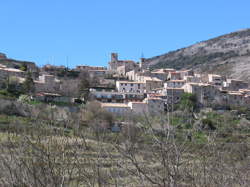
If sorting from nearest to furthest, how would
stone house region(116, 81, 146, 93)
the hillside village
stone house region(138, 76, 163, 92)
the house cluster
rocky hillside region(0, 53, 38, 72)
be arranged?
the hillside village
the house cluster
stone house region(116, 81, 146, 93)
stone house region(138, 76, 163, 92)
rocky hillside region(0, 53, 38, 72)

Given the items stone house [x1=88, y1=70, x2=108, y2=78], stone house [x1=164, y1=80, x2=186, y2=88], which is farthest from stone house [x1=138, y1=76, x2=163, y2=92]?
stone house [x1=88, y1=70, x2=108, y2=78]

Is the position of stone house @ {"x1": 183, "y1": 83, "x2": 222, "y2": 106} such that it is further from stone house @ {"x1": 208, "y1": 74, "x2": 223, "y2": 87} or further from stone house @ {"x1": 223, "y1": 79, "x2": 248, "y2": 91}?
stone house @ {"x1": 208, "y1": 74, "x2": 223, "y2": 87}

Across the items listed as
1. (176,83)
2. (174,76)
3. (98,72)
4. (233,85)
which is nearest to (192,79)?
(174,76)

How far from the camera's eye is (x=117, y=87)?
58.1m

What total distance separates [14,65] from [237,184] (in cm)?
6324

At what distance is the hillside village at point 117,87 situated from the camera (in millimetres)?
50719

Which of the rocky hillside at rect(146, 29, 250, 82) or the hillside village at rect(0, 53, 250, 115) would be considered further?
the rocky hillside at rect(146, 29, 250, 82)

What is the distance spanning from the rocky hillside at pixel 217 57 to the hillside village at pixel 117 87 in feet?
76.4

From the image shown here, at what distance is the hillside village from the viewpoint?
1997 inches

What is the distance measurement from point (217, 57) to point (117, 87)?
6288cm

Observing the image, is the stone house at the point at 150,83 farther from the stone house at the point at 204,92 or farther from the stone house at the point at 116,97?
the stone house at the point at 204,92

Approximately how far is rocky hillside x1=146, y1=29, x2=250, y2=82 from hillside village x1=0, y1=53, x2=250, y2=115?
76.4ft

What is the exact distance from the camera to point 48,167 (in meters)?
4.86

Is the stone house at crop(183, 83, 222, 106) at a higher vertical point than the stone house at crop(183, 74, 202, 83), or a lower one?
lower
